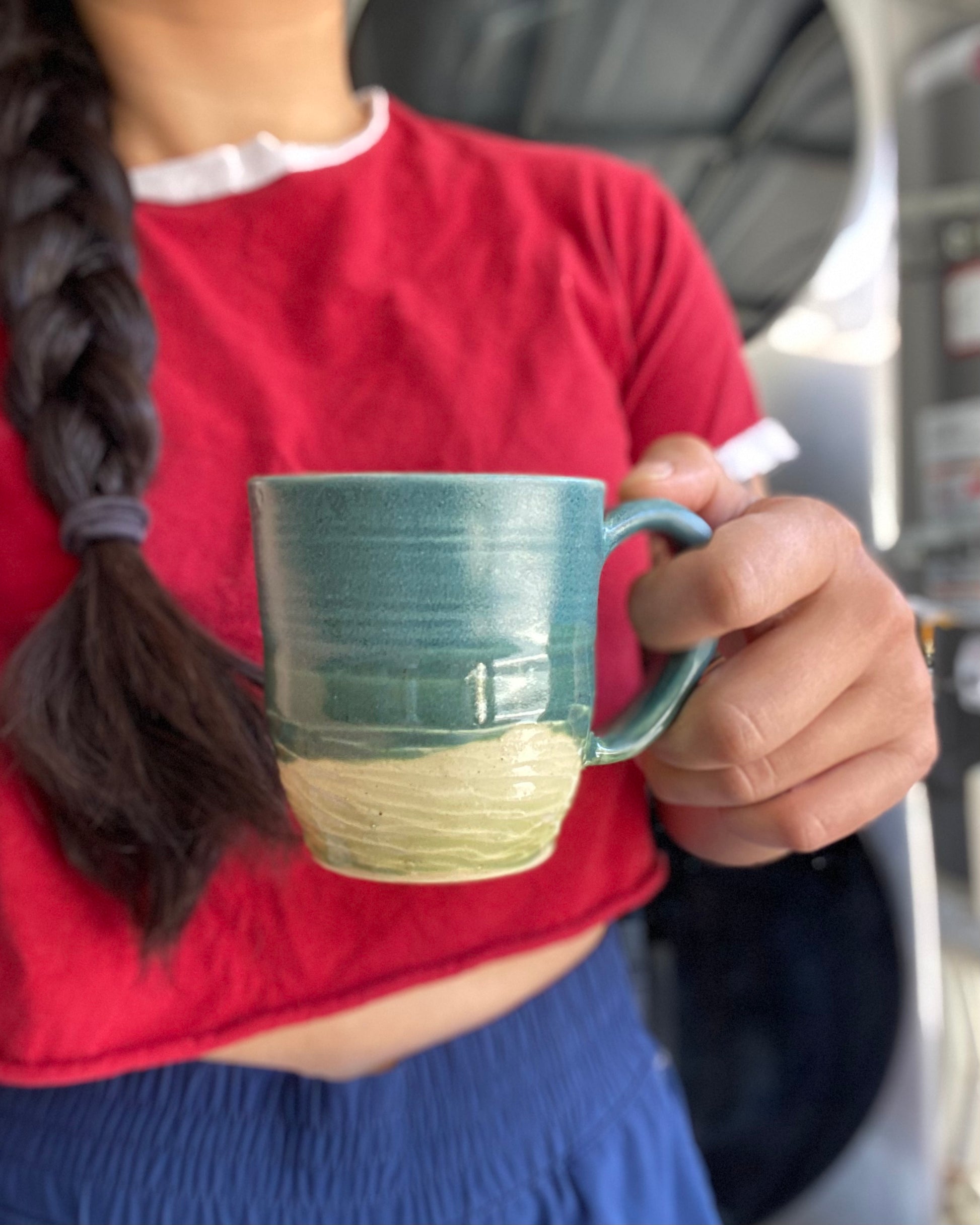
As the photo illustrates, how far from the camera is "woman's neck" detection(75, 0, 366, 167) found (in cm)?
58

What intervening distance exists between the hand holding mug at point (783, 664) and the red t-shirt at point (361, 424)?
0.13 meters

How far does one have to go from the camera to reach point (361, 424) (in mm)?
575

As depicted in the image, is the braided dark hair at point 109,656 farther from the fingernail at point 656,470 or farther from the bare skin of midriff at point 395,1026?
the fingernail at point 656,470

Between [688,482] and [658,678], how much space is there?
0.32 ft

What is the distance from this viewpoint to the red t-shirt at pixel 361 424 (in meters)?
0.50

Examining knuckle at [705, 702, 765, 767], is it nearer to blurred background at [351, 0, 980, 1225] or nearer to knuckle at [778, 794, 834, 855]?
knuckle at [778, 794, 834, 855]

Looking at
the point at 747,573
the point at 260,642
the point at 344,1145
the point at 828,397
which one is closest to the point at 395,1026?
the point at 344,1145

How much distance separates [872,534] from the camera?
0.89 meters

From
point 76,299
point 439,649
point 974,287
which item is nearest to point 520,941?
point 439,649

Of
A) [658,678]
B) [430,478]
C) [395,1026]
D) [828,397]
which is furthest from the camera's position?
[828,397]

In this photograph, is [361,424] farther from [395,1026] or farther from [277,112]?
[395,1026]

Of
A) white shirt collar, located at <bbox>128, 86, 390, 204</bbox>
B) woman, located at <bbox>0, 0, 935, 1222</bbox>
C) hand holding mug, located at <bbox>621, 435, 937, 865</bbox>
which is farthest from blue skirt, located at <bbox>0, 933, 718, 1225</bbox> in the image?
white shirt collar, located at <bbox>128, 86, 390, 204</bbox>

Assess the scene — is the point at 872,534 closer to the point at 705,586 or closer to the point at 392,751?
the point at 705,586

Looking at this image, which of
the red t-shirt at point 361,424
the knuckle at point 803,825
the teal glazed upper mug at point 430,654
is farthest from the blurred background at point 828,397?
the teal glazed upper mug at point 430,654
